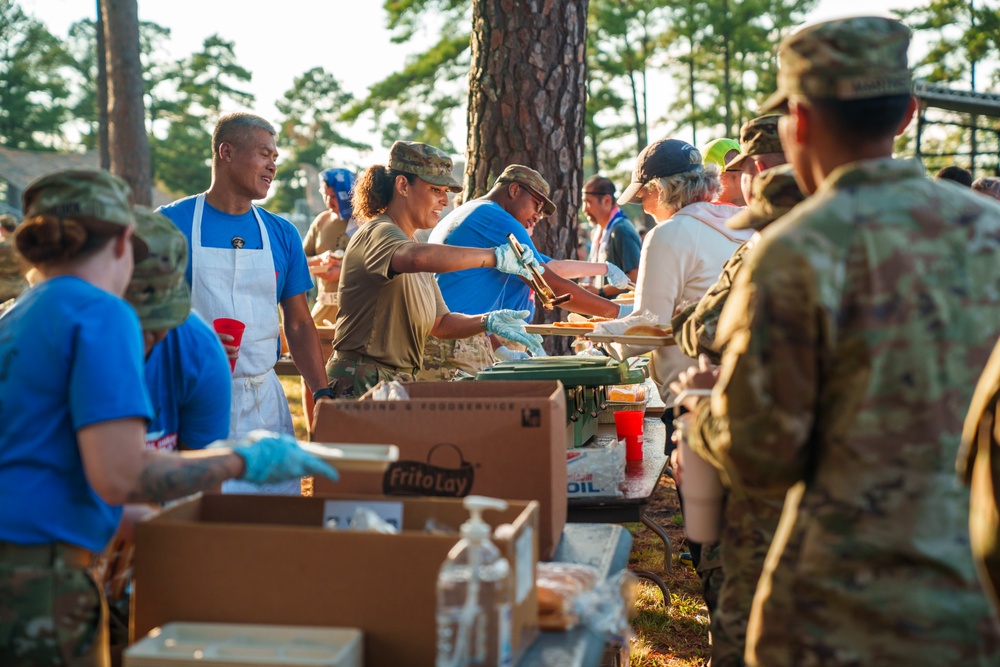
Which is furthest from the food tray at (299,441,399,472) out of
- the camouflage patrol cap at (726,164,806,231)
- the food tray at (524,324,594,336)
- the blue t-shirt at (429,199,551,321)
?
the blue t-shirt at (429,199,551,321)

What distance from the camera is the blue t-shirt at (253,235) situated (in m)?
3.61

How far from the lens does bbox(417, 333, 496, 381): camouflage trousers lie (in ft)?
13.8

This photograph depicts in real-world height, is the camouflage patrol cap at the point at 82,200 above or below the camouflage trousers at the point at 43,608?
above

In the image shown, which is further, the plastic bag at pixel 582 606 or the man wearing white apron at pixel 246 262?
the man wearing white apron at pixel 246 262

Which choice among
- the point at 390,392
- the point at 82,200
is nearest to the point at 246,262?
the point at 390,392

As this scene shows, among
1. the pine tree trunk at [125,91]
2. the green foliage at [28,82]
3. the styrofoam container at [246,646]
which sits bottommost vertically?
the styrofoam container at [246,646]

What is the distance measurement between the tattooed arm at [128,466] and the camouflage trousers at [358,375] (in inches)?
83.8

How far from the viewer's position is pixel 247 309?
3623 mm

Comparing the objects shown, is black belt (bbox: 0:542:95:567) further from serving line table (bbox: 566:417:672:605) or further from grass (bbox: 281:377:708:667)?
grass (bbox: 281:377:708:667)

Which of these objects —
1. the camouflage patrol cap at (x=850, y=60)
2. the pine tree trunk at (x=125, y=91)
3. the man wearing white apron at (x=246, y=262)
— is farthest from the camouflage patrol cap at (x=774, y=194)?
the pine tree trunk at (x=125, y=91)

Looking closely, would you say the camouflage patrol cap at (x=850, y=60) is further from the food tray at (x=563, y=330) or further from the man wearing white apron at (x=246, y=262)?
the man wearing white apron at (x=246, y=262)

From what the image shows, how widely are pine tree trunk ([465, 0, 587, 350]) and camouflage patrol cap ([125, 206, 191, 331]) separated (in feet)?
13.2

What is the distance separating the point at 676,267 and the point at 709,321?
32.2 inches

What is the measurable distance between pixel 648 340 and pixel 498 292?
1.56m
